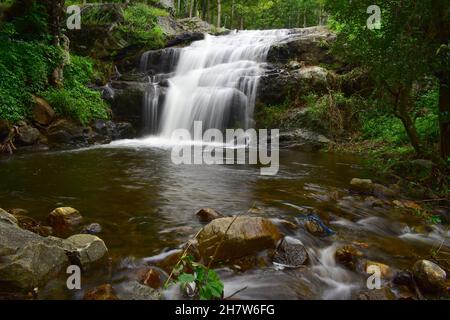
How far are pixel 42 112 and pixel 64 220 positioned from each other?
26.0 feet

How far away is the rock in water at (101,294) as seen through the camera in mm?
2979

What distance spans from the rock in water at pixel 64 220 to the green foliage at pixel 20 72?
267 inches

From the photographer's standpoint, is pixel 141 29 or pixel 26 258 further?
pixel 141 29

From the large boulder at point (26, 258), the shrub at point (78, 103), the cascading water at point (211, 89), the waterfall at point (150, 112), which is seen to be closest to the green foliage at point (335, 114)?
the cascading water at point (211, 89)

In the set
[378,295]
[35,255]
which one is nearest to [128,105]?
[35,255]

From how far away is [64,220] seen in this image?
181 inches

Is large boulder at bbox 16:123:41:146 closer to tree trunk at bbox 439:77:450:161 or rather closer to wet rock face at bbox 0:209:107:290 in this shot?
wet rock face at bbox 0:209:107:290

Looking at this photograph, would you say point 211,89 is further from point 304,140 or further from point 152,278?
point 152,278

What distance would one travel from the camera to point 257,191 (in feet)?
22.7

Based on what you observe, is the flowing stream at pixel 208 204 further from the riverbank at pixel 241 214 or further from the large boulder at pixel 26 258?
the large boulder at pixel 26 258

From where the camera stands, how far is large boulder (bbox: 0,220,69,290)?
2.98 metres

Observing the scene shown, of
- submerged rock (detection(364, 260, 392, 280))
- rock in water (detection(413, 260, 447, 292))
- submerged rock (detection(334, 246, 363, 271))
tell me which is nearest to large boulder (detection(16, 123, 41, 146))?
submerged rock (detection(334, 246, 363, 271))
